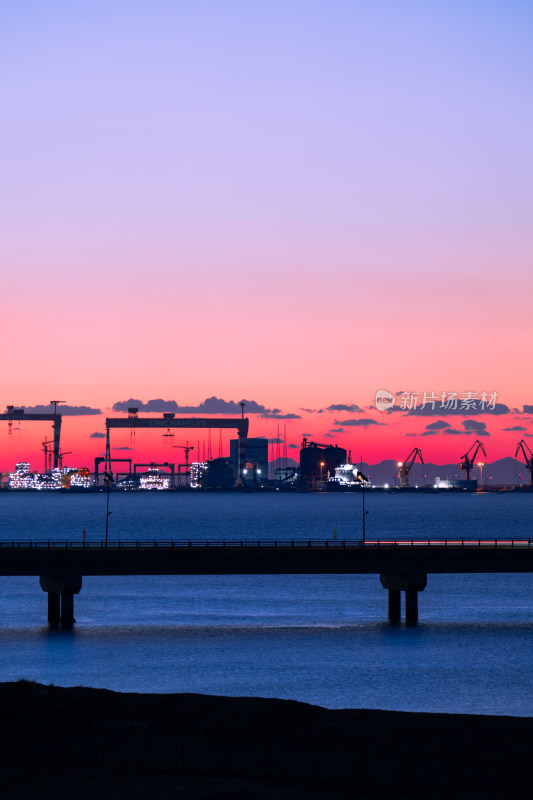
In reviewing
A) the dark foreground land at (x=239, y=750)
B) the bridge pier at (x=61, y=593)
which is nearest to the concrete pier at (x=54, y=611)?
the bridge pier at (x=61, y=593)

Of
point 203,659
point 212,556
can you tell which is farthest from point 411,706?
point 212,556

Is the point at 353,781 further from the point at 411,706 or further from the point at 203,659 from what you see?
the point at 203,659

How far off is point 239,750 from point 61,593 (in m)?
45.9

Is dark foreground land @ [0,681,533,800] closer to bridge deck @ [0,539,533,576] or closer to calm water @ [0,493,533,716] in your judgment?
calm water @ [0,493,533,716]

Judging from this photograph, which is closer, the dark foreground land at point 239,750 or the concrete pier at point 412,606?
the dark foreground land at point 239,750

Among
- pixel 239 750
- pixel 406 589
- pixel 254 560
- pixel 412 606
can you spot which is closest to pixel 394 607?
pixel 412 606

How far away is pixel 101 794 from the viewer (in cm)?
3744

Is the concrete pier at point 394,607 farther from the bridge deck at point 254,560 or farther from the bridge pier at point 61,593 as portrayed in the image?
the bridge pier at point 61,593

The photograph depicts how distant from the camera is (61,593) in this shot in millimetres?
89188

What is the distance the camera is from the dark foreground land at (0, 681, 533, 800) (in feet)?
128

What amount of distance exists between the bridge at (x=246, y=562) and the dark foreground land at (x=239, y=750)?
31.2 metres

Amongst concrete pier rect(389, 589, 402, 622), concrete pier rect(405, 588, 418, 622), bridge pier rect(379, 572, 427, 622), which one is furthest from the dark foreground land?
concrete pier rect(389, 589, 402, 622)

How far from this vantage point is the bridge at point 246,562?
3440 inches

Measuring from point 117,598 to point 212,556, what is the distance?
36.1 m
